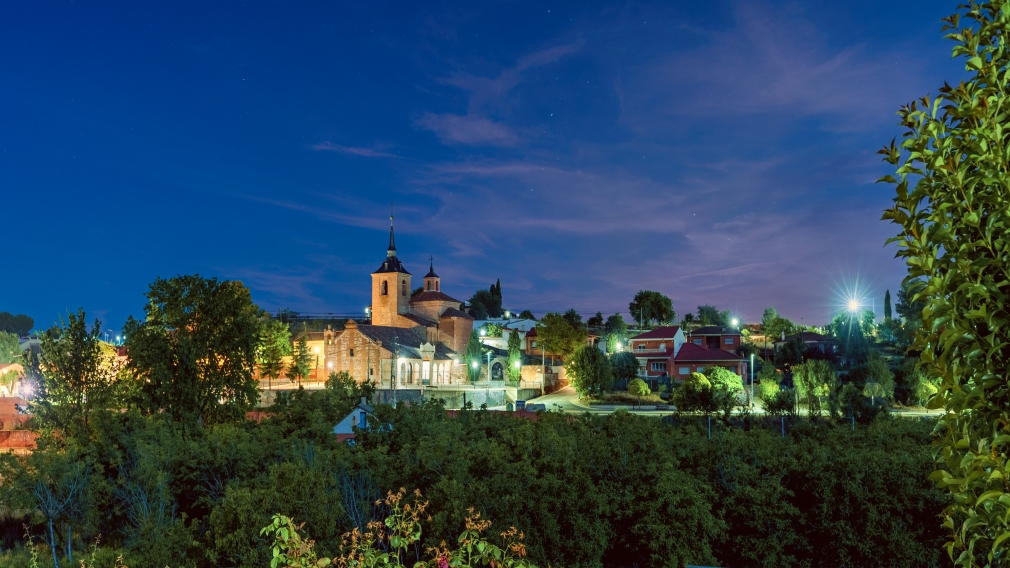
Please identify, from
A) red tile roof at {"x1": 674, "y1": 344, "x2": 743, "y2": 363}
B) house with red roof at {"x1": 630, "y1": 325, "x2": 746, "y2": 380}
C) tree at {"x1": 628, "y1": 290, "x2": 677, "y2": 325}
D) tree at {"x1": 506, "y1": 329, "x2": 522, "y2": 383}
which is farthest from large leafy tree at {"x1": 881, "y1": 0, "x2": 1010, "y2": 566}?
tree at {"x1": 628, "y1": 290, "x2": 677, "y2": 325}

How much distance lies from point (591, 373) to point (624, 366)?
752 centimetres

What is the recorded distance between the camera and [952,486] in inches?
87.4

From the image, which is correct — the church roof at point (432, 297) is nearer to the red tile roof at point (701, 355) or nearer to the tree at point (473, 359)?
the tree at point (473, 359)

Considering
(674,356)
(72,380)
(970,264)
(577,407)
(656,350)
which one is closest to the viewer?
(970,264)

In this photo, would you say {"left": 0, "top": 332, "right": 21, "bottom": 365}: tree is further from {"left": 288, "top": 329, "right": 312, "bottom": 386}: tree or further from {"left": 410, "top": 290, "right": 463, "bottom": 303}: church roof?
{"left": 410, "top": 290, "right": 463, "bottom": 303}: church roof

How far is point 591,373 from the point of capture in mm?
44750

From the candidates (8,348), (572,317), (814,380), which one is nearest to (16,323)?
(8,348)

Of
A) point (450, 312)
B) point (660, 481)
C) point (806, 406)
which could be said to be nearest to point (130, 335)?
point (660, 481)

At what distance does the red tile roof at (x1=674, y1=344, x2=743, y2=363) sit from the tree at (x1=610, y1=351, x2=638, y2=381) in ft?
11.7

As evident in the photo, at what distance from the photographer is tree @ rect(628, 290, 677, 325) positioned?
100m

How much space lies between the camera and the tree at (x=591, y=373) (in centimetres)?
4472

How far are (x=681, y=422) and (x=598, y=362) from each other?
13514mm

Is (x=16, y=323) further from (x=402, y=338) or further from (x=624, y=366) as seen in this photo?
(x=624, y=366)

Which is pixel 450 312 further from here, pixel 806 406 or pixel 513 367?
pixel 806 406
